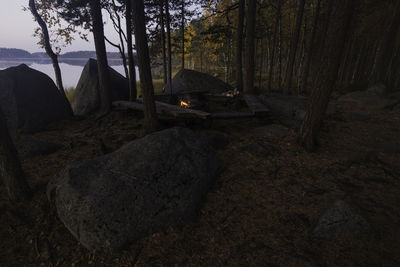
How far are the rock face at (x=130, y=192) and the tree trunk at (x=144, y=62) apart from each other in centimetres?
227

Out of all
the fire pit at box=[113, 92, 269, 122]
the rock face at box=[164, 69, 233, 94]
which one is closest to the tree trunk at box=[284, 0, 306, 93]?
the rock face at box=[164, 69, 233, 94]

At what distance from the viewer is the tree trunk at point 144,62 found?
5.51 metres

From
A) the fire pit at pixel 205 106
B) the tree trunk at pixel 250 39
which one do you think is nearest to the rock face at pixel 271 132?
the fire pit at pixel 205 106

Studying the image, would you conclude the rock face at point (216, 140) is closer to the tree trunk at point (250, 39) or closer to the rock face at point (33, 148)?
the rock face at point (33, 148)

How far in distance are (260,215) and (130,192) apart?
2.32 metres

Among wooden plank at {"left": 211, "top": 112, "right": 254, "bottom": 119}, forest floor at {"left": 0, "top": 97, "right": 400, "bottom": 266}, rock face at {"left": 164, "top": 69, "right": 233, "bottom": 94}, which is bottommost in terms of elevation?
forest floor at {"left": 0, "top": 97, "right": 400, "bottom": 266}

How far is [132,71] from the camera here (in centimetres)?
1174

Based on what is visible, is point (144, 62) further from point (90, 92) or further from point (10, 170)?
point (90, 92)

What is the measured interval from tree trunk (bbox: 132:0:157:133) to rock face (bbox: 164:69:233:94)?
6768 mm

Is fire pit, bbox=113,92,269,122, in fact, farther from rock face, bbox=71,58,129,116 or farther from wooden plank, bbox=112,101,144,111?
rock face, bbox=71,58,129,116

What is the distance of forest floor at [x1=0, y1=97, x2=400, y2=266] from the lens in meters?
3.02

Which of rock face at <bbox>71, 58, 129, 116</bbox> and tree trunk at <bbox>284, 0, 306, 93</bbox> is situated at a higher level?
tree trunk at <bbox>284, 0, 306, 93</bbox>

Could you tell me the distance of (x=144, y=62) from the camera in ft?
19.7

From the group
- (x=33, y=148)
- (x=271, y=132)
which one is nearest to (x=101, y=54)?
(x=33, y=148)
